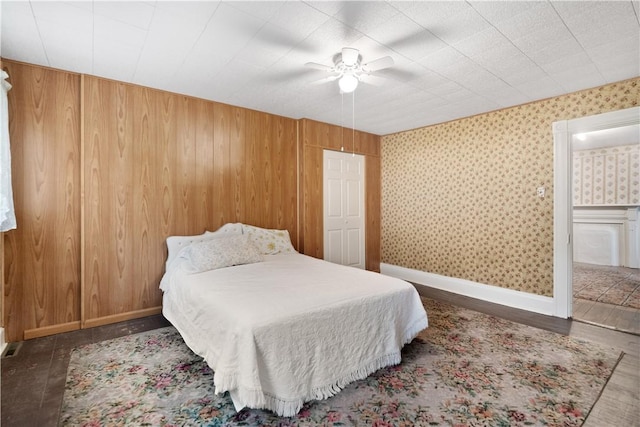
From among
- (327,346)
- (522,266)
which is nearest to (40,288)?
(327,346)

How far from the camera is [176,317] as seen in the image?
2.64 m

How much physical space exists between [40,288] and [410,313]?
333cm

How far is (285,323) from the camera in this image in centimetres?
176

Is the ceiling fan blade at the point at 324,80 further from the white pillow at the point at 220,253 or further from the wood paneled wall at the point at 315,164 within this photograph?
the white pillow at the point at 220,253

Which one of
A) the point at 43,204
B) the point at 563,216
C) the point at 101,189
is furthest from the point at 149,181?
the point at 563,216

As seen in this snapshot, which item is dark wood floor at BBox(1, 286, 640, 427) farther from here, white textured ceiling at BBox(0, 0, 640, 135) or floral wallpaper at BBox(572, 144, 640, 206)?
floral wallpaper at BBox(572, 144, 640, 206)

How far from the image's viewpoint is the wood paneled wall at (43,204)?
2590 mm

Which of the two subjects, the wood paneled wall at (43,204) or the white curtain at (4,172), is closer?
the white curtain at (4,172)

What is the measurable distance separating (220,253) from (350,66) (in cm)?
212

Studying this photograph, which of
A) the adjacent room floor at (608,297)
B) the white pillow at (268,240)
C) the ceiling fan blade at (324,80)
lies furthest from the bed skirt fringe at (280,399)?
the adjacent room floor at (608,297)

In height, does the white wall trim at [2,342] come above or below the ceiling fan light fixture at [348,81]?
below

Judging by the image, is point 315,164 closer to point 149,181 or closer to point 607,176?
point 149,181

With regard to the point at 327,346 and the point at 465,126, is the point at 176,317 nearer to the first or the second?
the point at 327,346

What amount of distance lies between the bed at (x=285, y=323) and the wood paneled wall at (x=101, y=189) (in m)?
0.62
